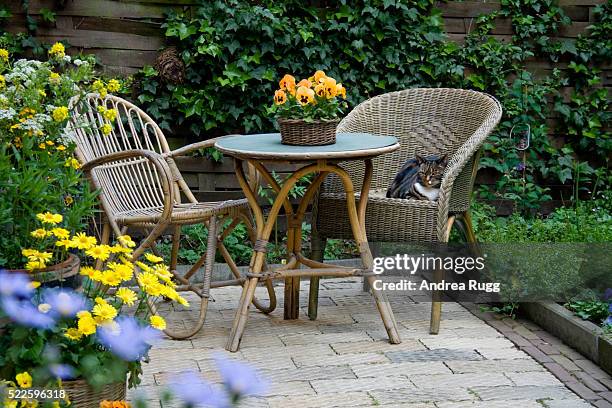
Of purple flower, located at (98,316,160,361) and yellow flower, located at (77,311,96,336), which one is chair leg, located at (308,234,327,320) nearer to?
purple flower, located at (98,316,160,361)

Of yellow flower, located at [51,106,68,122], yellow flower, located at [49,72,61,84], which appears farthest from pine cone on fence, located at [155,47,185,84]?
yellow flower, located at [51,106,68,122]

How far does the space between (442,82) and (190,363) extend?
2613mm

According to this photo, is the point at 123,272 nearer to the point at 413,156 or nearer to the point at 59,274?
the point at 59,274

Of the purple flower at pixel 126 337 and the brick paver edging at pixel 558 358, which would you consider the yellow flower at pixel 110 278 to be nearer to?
the purple flower at pixel 126 337

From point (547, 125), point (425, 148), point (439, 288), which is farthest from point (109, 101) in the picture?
point (547, 125)

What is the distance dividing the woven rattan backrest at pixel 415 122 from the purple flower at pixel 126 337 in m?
2.14

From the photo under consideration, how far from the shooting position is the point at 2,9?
4.46m

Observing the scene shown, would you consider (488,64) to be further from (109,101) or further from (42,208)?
(42,208)

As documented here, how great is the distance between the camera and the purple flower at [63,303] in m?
1.67

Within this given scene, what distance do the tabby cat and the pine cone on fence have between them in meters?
1.52

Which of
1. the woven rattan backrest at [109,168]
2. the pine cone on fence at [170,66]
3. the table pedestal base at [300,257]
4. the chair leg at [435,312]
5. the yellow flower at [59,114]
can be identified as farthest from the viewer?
the pine cone on fence at [170,66]

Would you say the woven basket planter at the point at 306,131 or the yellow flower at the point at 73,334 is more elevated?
the woven basket planter at the point at 306,131

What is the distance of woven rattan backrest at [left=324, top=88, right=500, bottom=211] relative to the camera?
396 cm

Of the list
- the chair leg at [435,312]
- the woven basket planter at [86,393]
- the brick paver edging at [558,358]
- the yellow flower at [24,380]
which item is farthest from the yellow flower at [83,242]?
the chair leg at [435,312]
